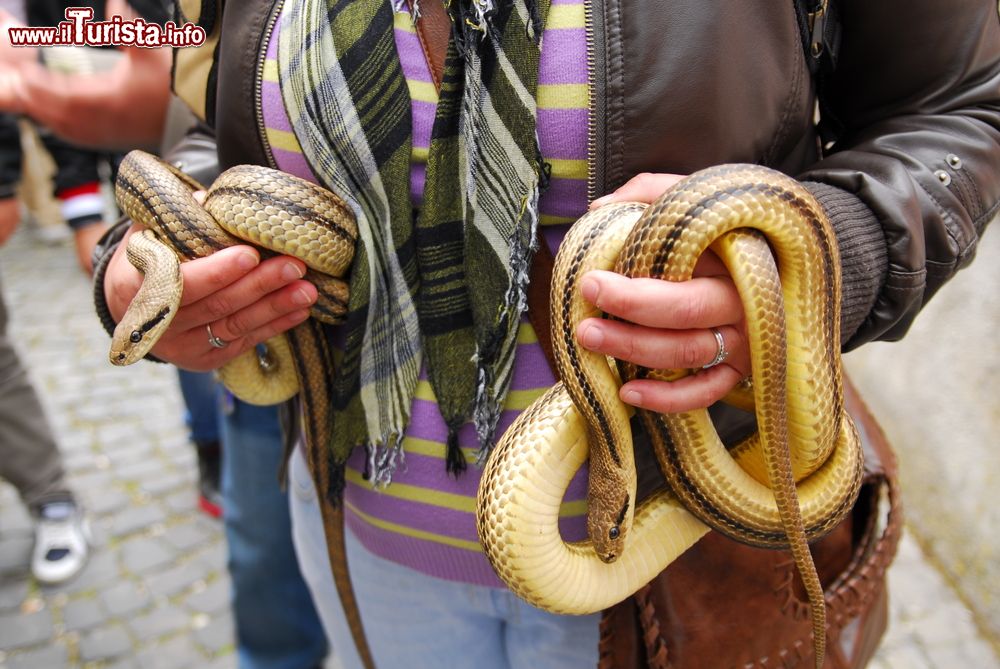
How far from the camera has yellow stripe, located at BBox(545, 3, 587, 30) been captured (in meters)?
1.13

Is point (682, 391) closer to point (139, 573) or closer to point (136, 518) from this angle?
point (139, 573)

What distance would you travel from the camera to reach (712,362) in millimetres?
1052

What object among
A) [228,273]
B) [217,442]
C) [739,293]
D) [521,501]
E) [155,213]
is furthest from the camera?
[217,442]

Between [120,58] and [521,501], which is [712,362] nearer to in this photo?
[521,501]

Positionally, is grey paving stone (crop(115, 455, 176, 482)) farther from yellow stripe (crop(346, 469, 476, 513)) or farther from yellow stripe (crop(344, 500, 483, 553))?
yellow stripe (crop(346, 469, 476, 513))

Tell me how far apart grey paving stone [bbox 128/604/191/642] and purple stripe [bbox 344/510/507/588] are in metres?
2.38

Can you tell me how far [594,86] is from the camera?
44.1 inches

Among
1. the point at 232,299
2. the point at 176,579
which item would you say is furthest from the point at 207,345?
the point at 176,579

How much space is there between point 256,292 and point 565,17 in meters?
0.69

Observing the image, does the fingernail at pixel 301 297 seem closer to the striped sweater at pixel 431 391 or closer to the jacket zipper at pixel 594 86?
the striped sweater at pixel 431 391

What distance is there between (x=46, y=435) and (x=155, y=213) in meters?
2.99

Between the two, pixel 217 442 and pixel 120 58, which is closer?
pixel 120 58

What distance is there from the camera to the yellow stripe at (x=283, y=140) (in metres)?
1.32

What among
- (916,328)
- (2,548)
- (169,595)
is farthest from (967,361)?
(2,548)
